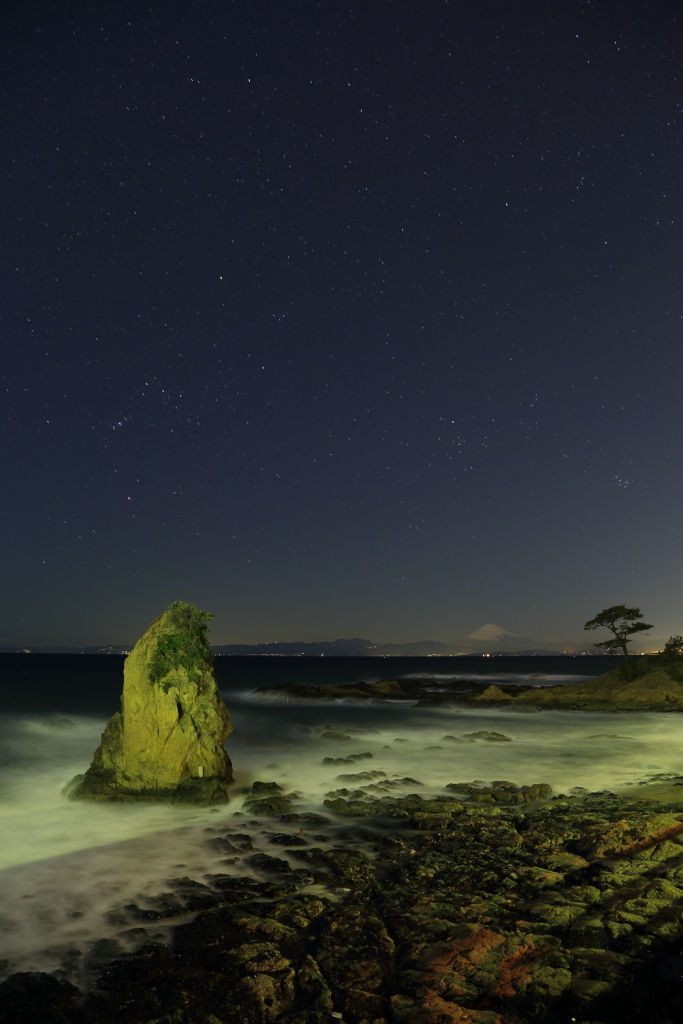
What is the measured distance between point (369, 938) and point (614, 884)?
132 inches

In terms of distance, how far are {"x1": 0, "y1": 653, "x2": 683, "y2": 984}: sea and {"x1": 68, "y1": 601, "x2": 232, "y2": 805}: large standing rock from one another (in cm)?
52

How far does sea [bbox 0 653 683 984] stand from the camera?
801 cm

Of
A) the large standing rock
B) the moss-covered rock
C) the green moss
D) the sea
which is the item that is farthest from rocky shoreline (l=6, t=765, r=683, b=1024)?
the moss-covered rock

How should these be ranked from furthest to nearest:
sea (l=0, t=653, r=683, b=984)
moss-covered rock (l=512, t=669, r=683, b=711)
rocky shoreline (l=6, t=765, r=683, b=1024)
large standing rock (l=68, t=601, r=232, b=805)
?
moss-covered rock (l=512, t=669, r=683, b=711) → large standing rock (l=68, t=601, r=232, b=805) → sea (l=0, t=653, r=683, b=984) → rocky shoreline (l=6, t=765, r=683, b=1024)

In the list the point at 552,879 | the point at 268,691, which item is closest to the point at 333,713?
the point at 268,691

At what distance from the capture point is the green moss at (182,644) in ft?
46.9

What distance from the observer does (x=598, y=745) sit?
23.7 metres

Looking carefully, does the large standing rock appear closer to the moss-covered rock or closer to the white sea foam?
the white sea foam

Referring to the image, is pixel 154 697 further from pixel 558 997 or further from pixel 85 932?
pixel 558 997

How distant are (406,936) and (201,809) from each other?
751cm

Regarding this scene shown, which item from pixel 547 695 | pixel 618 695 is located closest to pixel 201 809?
pixel 618 695

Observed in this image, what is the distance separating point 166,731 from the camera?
13695 mm

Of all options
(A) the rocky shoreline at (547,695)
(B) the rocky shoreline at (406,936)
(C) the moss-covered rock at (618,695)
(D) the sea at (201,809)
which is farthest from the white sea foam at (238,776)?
(C) the moss-covered rock at (618,695)

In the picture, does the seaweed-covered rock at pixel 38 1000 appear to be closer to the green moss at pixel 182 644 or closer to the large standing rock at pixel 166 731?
the large standing rock at pixel 166 731
